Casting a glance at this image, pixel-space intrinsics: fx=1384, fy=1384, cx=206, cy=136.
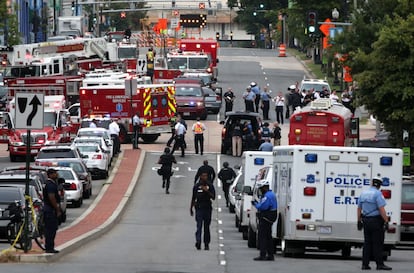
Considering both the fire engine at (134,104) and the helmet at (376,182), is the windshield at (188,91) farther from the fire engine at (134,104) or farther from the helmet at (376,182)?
the helmet at (376,182)

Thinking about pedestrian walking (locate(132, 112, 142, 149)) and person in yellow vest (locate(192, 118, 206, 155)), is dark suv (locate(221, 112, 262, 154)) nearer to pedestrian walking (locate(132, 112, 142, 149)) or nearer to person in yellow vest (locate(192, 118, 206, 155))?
person in yellow vest (locate(192, 118, 206, 155))

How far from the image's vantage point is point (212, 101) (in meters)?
71.1

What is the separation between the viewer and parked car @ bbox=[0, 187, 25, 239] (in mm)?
30516

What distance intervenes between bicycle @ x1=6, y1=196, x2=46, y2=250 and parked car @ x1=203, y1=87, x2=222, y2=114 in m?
40.2

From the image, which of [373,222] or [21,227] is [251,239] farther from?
[373,222]

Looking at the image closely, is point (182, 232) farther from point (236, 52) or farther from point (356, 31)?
point (236, 52)

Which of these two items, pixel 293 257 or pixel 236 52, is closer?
pixel 293 257

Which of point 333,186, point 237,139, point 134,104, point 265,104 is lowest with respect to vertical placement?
point 265,104

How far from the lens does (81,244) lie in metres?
29.9

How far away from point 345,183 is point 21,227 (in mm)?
6237

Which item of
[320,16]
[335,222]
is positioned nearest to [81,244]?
[335,222]

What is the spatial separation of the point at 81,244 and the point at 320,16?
6201cm

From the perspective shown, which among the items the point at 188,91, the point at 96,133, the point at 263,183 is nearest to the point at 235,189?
the point at 263,183

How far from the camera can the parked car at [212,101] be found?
70.9m
